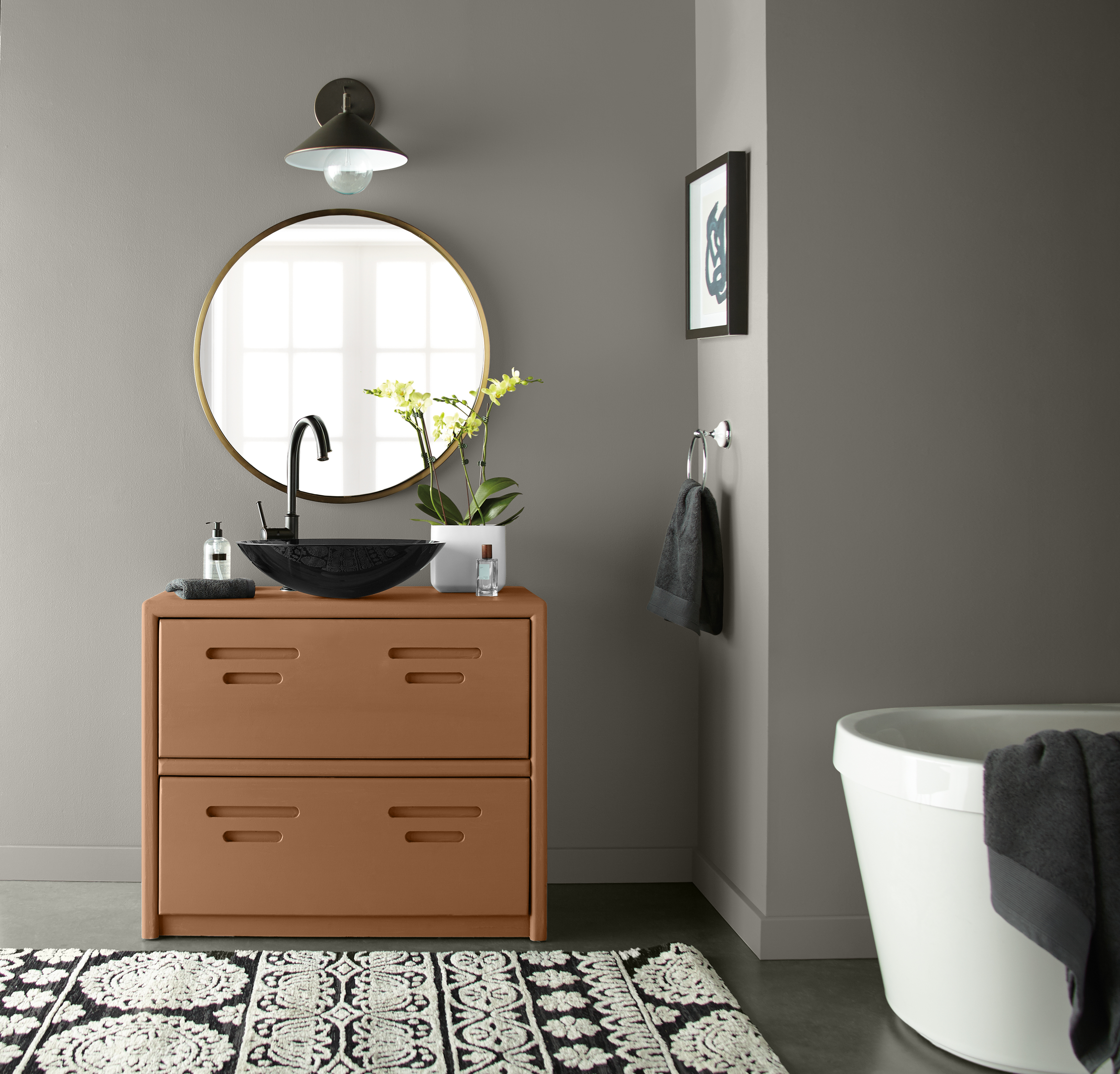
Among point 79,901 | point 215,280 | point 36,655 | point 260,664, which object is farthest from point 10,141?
point 79,901

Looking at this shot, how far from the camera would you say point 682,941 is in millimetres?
2309

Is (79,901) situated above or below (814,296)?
below

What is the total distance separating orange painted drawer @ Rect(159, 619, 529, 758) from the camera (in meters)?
2.21

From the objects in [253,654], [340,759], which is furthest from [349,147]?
[340,759]

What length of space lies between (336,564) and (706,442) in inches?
38.7

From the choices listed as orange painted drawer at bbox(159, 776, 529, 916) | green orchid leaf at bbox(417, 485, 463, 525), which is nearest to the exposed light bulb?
green orchid leaf at bbox(417, 485, 463, 525)

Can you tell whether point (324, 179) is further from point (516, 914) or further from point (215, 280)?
point (516, 914)

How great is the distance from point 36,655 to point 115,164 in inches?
49.9

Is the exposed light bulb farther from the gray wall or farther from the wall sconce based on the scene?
the gray wall

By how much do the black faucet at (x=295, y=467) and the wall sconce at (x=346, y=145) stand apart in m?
0.61

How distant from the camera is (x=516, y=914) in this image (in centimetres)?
225

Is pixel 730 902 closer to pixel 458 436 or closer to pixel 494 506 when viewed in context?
pixel 494 506

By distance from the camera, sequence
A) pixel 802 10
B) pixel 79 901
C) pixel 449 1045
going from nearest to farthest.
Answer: pixel 449 1045 → pixel 802 10 → pixel 79 901

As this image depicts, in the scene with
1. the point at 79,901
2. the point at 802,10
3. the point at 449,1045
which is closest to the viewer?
the point at 449,1045
